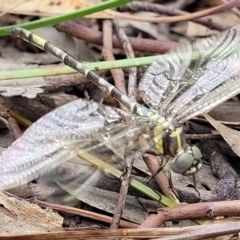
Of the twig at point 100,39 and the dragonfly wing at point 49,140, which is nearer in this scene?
the dragonfly wing at point 49,140

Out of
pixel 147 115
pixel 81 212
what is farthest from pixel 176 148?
pixel 81 212

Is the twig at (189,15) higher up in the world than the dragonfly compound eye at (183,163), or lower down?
higher up

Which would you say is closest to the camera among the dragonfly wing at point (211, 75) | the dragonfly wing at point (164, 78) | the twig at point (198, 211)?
the twig at point (198, 211)

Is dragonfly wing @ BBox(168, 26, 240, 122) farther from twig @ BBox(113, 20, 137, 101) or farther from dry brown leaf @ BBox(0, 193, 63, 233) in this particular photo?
dry brown leaf @ BBox(0, 193, 63, 233)

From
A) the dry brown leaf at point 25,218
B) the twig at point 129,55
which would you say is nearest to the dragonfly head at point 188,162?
the twig at point 129,55

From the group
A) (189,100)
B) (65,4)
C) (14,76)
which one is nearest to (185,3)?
(65,4)

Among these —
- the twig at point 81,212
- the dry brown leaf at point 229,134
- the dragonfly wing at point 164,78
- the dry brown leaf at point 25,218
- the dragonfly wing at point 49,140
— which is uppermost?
the dragonfly wing at point 164,78

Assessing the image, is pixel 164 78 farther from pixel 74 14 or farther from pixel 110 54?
pixel 74 14

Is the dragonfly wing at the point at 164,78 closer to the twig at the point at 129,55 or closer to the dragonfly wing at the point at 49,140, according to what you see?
the twig at the point at 129,55
